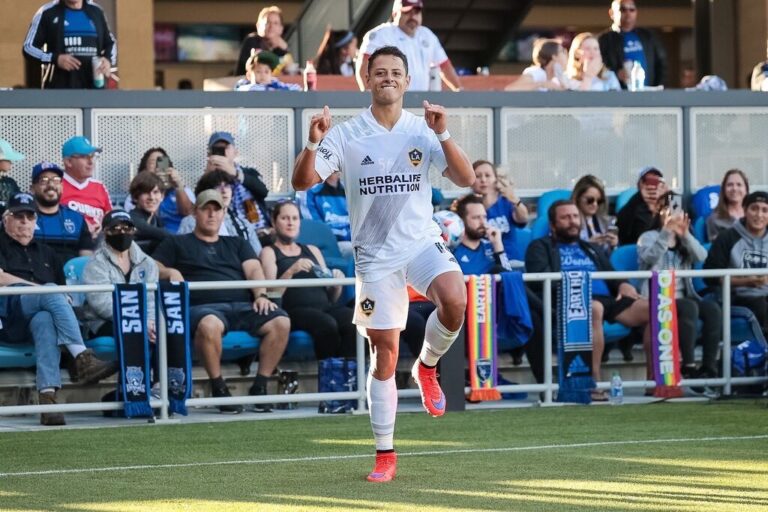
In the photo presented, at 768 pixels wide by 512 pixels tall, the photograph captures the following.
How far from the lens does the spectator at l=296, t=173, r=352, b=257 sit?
13305 mm

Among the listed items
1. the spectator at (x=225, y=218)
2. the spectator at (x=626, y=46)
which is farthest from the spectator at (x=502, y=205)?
the spectator at (x=626, y=46)

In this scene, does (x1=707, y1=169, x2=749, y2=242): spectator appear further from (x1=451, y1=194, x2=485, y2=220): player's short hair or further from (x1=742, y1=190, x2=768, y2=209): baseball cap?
(x1=451, y1=194, x2=485, y2=220): player's short hair

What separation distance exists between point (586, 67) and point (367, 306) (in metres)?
8.15

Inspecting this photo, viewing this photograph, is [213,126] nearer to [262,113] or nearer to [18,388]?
[262,113]

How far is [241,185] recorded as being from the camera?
13.2m

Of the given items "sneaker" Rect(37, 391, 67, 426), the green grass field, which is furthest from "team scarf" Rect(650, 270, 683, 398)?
"sneaker" Rect(37, 391, 67, 426)

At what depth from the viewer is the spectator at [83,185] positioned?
493 inches

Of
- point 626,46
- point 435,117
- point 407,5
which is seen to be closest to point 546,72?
point 626,46

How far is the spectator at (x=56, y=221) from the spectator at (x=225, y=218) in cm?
84

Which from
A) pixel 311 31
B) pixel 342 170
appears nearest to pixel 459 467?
pixel 342 170

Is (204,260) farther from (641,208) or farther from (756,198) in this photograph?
(756,198)

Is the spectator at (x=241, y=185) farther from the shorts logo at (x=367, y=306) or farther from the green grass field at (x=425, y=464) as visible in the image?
the shorts logo at (x=367, y=306)

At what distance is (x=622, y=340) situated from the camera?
501 inches

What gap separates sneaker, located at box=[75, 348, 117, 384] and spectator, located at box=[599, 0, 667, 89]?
6.96m
